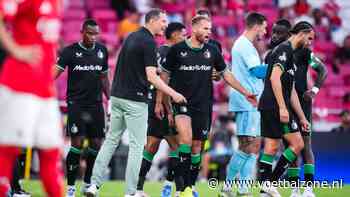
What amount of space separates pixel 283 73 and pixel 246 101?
1523 millimetres

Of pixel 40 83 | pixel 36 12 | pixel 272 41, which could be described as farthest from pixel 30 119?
pixel 272 41

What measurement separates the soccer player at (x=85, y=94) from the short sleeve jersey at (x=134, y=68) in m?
1.51

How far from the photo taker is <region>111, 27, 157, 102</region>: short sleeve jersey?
1155 centimetres

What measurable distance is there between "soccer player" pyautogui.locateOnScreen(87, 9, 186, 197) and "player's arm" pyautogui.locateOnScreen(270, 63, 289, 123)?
1268mm

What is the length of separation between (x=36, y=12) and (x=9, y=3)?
0.27 m

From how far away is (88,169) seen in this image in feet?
43.3

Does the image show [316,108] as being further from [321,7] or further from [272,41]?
[272,41]

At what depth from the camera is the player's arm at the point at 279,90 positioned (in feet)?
38.7

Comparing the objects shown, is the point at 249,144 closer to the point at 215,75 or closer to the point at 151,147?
the point at 215,75

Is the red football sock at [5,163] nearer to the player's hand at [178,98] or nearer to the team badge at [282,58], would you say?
the player's hand at [178,98]

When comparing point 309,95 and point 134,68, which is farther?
point 309,95

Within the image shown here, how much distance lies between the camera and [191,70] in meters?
12.2

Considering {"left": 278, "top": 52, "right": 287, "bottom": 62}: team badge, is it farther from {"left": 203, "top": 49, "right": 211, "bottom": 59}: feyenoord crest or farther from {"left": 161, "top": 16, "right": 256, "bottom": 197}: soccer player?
{"left": 203, "top": 49, "right": 211, "bottom": 59}: feyenoord crest

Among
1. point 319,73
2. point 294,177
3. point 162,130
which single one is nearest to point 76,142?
point 162,130
